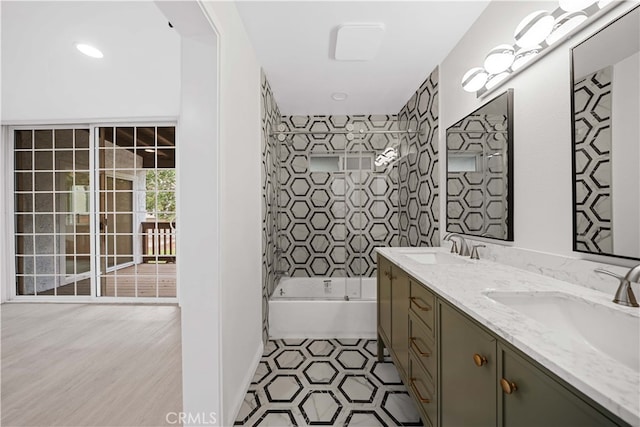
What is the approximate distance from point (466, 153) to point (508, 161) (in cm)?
46

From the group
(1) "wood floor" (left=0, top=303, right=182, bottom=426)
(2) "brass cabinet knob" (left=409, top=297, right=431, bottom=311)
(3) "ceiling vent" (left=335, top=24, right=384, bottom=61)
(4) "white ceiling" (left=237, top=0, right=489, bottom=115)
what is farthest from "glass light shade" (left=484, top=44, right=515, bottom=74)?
(1) "wood floor" (left=0, top=303, right=182, bottom=426)

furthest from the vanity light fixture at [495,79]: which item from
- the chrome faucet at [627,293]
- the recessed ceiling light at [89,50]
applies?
the recessed ceiling light at [89,50]

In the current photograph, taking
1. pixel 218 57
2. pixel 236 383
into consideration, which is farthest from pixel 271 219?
pixel 218 57

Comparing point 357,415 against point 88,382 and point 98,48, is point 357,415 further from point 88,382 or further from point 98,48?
point 98,48

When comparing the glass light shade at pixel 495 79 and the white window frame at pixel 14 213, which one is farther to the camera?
the white window frame at pixel 14 213

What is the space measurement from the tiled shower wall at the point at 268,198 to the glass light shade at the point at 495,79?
1.74 m

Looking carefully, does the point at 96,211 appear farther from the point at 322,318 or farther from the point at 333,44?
the point at 333,44

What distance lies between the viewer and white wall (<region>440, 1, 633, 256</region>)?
1.27m

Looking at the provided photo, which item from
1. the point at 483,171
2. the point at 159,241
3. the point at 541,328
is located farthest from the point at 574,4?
the point at 159,241

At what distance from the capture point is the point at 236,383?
1.78 m

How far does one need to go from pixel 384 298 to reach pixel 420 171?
1.41 meters

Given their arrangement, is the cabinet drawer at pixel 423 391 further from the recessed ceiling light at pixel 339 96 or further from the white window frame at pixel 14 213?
the white window frame at pixel 14 213

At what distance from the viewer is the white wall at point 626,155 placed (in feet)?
3.17

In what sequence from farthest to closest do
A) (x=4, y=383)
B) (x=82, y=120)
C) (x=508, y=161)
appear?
1. (x=82, y=120)
2. (x=4, y=383)
3. (x=508, y=161)
